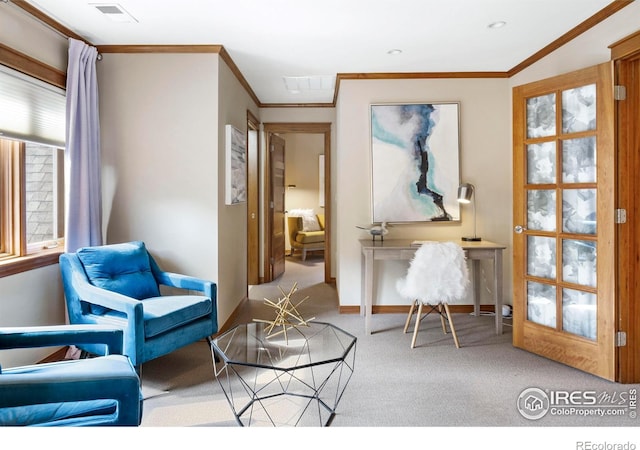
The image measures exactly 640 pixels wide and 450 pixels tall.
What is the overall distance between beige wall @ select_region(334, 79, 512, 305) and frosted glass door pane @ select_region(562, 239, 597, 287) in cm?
140

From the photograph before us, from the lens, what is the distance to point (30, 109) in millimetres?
2861

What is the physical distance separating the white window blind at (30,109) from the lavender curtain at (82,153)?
4.0 inches

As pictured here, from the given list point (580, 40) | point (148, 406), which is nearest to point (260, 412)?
point (148, 406)

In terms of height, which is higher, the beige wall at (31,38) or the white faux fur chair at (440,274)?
the beige wall at (31,38)

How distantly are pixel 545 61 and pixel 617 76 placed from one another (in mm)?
1168

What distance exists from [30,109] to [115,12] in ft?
2.86

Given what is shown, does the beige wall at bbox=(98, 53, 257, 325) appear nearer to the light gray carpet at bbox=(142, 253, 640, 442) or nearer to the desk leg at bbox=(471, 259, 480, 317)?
the light gray carpet at bbox=(142, 253, 640, 442)

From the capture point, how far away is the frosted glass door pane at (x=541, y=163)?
3.15m

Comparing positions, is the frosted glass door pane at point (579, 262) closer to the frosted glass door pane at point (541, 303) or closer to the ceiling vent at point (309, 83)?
the frosted glass door pane at point (541, 303)

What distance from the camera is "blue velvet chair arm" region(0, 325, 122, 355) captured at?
6.20 ft

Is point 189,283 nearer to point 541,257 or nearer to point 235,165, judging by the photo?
point 235,165

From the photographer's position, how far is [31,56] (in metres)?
2.86

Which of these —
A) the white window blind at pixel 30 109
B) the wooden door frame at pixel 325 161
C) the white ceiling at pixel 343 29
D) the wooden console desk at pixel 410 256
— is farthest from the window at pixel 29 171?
the wooden door frame at pixel 325 161
